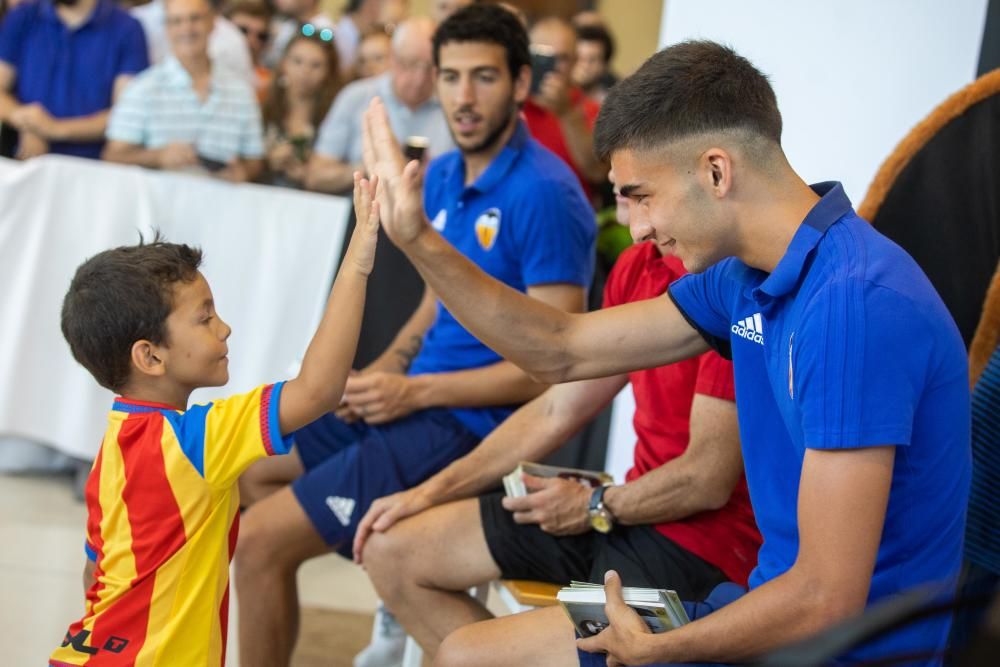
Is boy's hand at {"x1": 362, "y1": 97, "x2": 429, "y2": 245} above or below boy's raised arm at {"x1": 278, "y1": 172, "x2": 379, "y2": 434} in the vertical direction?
above

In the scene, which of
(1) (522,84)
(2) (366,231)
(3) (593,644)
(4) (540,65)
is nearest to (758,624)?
(3) (593,644)

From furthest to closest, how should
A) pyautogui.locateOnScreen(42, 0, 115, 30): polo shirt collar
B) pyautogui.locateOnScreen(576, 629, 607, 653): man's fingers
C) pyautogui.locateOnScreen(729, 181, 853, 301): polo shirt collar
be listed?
pyautogui.locateOnScreen(42, 0, 115, 30): polo shirt collar → pyautogui.locateOnScreen(576, 629, 607, 653): man's fingers → pyautogui.locateOnScreen(729, 181, 853, 301): polo shirt collar

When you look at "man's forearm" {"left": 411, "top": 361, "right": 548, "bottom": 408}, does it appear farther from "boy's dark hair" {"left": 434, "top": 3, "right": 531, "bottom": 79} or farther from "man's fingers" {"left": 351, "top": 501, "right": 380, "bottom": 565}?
"boy's dark hair" {"left": 434, "top": 3, "right": 531, "bottom": 79}

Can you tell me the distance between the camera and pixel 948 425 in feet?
5.02

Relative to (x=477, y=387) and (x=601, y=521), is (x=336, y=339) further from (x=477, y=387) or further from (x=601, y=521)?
(x=477, y=387)

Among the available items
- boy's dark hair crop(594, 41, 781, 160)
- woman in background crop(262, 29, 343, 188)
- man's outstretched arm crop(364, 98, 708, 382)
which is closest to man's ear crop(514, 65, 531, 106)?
man's outstretched arm crop(364, 98, 708, 382)

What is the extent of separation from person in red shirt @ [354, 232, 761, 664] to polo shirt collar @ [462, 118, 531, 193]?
58 cm

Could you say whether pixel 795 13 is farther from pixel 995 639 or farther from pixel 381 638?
pixel 995 639

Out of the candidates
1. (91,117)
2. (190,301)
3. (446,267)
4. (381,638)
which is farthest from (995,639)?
(91,117)

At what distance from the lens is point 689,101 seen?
5.54 feet

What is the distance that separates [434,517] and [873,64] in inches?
58.2

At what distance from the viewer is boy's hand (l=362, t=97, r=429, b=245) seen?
1.89 meters

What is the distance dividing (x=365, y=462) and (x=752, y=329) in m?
1.29

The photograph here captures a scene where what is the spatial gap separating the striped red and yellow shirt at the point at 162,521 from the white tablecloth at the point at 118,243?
255 cm
